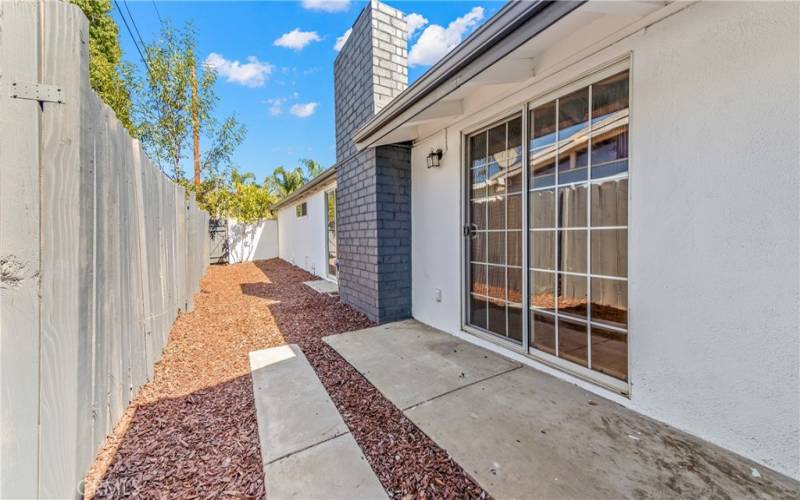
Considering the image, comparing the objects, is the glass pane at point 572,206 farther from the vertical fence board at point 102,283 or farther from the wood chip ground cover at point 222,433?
the vertical fence board at point 102,283

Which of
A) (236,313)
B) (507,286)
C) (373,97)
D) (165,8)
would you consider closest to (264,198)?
(165,8)

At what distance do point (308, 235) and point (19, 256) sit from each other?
9.32 m

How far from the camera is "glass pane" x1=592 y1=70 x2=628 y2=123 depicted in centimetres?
238

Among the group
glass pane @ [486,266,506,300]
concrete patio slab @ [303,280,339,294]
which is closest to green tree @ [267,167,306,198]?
concrete patio slab @ [303,280,339,294]

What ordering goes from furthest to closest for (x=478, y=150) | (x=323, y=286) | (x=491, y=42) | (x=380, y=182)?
(x=323, y=286)
(x=380, y=182)
(x=478, y=150)
(x=491, y=42)

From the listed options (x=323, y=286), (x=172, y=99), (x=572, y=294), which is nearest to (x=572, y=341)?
(x=572, y=294)

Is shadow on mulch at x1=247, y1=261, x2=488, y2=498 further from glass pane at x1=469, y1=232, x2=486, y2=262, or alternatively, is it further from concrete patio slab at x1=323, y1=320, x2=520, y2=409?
glass pane at x1=469, y1=232, x2=486, y2=262

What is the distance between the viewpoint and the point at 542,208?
→ 9.84 ft

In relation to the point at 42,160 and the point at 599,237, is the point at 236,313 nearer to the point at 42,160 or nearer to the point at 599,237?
the point at 42,160

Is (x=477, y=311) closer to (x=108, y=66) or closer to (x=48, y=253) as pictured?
(x=48, y=253)

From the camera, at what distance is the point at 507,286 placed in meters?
3.43

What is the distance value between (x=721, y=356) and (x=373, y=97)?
473 centimetres

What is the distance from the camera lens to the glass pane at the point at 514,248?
3252mm

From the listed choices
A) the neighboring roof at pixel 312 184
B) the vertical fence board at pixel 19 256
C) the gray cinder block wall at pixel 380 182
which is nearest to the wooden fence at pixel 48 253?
the vertical fence board at pixel 19 256
